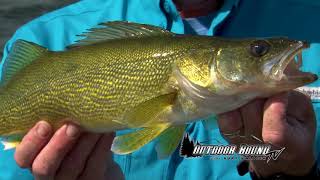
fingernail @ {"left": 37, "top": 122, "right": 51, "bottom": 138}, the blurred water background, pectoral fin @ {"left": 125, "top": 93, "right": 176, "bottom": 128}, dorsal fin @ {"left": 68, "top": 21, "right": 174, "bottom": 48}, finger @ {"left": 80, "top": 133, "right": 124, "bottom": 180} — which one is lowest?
the blurred water background

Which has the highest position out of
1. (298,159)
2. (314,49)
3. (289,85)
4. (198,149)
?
(289,85)

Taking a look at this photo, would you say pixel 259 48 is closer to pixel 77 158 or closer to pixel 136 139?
pixel 136 139

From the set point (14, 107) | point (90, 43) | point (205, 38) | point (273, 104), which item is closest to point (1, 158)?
point (14, 107)

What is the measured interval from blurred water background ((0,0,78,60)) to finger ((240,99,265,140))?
5.95 meters

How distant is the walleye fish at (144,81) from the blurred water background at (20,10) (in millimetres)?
5417

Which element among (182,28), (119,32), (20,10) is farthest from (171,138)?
(20,10)

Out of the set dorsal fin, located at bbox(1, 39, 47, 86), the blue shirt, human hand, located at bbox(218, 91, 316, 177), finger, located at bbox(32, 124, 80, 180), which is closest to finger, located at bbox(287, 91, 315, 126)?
human hand, located at bbox(218, 91, 316, 177)

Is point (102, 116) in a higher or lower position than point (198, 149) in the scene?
higher

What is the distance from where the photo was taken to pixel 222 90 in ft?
7.20

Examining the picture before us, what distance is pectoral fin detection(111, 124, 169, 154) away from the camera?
2.27 meters

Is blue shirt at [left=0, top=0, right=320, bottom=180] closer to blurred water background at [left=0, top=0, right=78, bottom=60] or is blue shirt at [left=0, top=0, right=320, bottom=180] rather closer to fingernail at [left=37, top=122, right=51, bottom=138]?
fingernail at [left=37, top=122, right=51, bottom=138]

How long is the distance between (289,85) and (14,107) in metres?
1.18

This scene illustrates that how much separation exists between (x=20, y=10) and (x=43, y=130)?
6357 millimetres

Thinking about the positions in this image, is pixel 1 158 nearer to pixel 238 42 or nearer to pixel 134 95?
pixel 134 95
